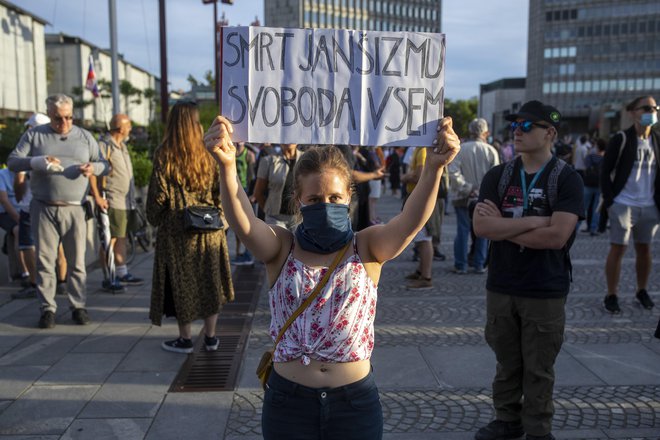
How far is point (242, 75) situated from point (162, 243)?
288 centimetres

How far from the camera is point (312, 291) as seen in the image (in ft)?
7.21

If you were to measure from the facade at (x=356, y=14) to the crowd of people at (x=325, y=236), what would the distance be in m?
107

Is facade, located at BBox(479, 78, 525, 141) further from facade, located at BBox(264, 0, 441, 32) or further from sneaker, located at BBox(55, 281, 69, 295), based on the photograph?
sneaker, located at BBox(55, 281, 69, 295)

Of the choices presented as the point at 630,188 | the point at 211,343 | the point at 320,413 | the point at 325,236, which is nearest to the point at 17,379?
the point at 211,343

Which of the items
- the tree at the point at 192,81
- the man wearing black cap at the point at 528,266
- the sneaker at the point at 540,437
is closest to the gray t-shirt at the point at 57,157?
the man wearing black cap at the point at 528,266

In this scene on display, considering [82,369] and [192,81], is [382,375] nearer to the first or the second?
[82,369]

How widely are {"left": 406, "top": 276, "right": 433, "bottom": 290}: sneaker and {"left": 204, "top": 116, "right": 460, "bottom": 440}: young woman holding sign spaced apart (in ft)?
17.0

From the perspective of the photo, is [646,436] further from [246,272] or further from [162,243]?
[246,272]

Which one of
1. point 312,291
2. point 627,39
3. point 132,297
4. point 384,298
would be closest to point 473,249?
point 384,298

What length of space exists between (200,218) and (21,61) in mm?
49646

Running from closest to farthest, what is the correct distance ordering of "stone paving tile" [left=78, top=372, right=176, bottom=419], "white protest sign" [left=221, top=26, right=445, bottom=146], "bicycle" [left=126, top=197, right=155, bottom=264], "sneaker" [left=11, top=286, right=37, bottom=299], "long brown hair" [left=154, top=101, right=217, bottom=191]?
"white protest sign" [left=221, top=26, right=445, bottom=146], "stone paving tile" [left=78, top=372, right=176, bottom=419], "long brown hair" [left=154, top=101, right=217, bottom=191], "sneaker" [left=11, top=286, right=37, bottom=299], "bicycle" [left=126, top=197, right=155, bottom=264]

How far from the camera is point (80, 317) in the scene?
579cm

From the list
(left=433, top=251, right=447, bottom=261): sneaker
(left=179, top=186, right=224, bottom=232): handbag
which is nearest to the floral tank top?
(left=179, top=186, right=224, bottom=232): handbag

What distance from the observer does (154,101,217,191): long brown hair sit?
4.70m
